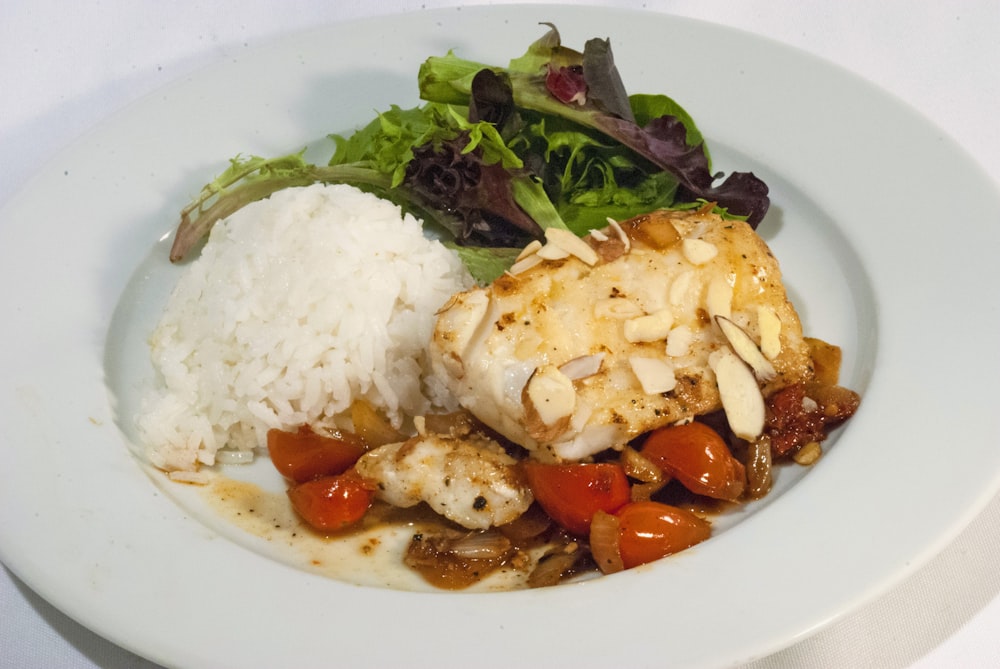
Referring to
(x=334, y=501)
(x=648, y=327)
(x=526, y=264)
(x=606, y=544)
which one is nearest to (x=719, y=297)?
(x=648, y=327)

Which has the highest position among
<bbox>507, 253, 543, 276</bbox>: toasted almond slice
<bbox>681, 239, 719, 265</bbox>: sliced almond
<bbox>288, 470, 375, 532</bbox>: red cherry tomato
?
<bbox>681, 239, 719, 265</bbox>: sliced almond

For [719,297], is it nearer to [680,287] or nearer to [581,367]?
[680,287]

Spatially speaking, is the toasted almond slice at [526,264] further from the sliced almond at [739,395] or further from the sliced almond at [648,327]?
the sliced almond at [739,395]

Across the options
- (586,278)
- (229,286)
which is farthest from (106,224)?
(586,278)

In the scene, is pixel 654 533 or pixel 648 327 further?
pixel 648 327

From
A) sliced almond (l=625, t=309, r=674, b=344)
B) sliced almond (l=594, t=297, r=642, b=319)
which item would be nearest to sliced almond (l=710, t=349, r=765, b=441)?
sliced almond (l=625, t=309, r=674, b=344)

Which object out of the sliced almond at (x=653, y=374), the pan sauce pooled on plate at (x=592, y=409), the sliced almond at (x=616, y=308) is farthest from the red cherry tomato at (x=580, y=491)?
the sliced almond at (x=616, y=308)

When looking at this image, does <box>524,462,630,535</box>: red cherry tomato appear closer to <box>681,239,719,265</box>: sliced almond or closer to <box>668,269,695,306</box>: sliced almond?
<box>668,269,695,306</box>: sliced almond
